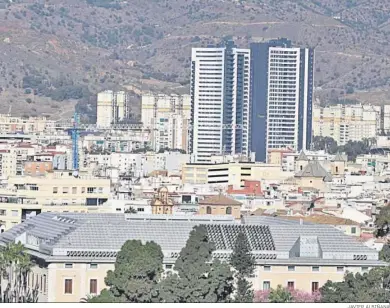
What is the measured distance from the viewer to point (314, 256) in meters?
60.3

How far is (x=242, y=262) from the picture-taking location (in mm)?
58406

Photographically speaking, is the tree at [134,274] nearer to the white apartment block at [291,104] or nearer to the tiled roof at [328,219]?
the tiled roof at [328,219]

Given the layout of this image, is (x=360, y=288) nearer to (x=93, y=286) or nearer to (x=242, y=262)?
(x=242, y=262)

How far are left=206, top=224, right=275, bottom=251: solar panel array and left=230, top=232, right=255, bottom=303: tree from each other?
0.50 meters

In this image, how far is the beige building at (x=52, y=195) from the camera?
84812mm

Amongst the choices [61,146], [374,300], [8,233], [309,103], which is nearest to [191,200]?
[8,233]

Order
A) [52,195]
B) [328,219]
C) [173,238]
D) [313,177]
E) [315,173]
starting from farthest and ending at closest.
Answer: [315,173], [313,177], [52,195], [328,219], [173,238]

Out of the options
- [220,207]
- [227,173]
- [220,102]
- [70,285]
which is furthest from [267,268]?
[220,102]

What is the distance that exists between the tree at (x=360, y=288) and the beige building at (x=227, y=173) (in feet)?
249

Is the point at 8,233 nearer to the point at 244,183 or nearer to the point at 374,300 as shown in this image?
the point at 374,300

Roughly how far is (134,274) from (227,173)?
270 feet

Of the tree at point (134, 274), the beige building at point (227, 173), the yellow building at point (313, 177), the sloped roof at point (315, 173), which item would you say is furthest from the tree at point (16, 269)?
the beige building at point (227, 173)

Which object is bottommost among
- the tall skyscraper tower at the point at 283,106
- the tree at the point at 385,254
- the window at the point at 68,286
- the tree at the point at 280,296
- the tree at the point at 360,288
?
the window at the point at 68,286

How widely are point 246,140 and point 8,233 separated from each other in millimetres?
125566
